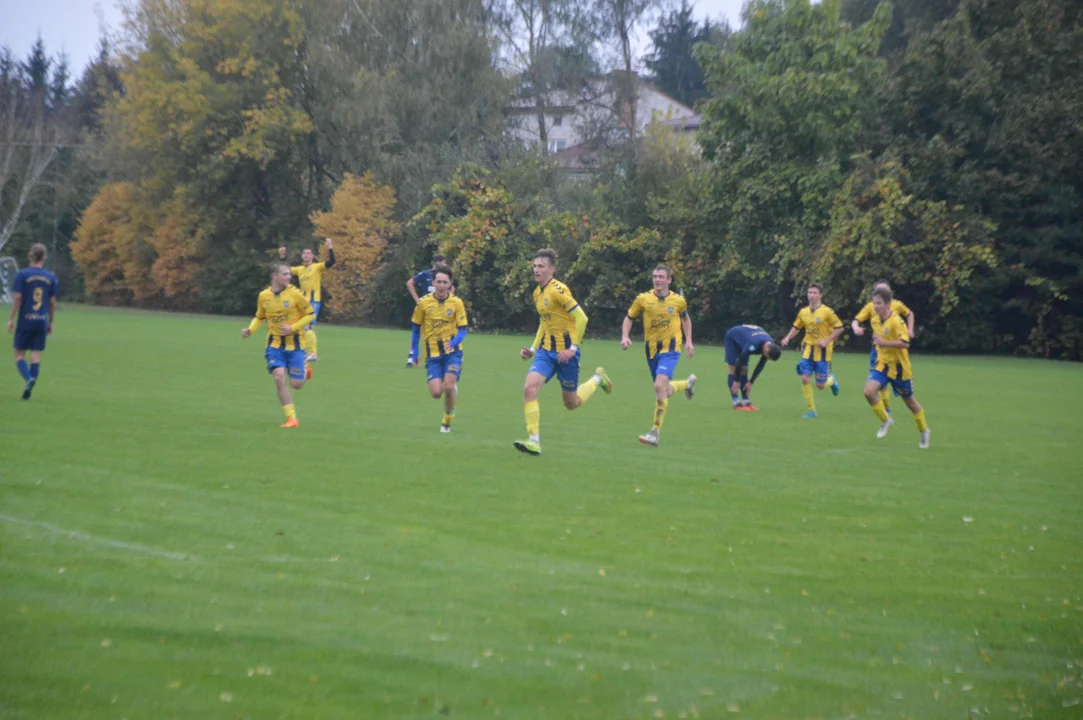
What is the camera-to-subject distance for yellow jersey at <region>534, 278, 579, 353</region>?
11875 mm

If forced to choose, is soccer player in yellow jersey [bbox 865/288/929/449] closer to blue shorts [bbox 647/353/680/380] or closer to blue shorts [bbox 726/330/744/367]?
blue shorts [bbox 647/353/680/380]

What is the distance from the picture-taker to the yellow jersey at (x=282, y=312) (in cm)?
1359

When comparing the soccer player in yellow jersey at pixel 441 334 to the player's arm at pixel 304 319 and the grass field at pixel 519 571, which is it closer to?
the grass field at pixel 519 571

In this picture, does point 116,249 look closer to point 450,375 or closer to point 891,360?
point 450,375

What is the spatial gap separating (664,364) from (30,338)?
27.2ft

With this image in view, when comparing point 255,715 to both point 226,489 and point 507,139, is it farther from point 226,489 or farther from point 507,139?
point 507,139

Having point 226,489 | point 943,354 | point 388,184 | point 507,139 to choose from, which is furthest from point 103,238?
point 226,489

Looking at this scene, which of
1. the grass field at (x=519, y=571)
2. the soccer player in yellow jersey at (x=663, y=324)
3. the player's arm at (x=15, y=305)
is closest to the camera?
the grass field at (x=519, y=571)

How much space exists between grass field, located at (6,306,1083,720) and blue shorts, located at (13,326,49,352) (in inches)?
39.4

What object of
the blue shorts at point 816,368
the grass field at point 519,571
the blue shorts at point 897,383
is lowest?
the grass field at point 519,571

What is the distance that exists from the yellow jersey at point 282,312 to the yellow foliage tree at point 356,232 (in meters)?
33.6

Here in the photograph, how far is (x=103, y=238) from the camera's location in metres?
57.2

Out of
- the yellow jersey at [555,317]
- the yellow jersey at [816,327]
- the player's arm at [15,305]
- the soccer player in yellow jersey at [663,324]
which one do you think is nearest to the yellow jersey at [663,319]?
A: the soccer player in yellow jersey at [663,324]

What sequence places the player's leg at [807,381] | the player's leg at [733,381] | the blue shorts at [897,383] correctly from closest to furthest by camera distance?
1. the blue shorts at [897,383]
2. the player's leg at [807,381]
3. the player's leg at [733,381]
